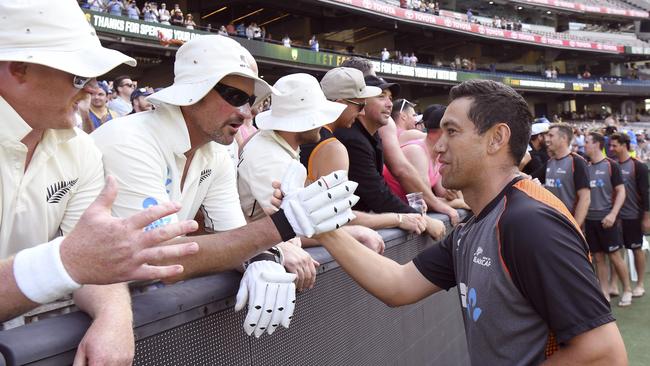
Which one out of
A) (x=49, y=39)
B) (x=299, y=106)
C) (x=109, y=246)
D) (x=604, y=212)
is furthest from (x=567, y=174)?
(x=109, y=246)

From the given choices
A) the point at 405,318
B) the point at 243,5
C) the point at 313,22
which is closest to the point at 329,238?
the point at 405,318

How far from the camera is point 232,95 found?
232cm

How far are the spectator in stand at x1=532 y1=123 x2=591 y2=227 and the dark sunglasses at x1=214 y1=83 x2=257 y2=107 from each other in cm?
580

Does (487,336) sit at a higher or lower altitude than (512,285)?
lower

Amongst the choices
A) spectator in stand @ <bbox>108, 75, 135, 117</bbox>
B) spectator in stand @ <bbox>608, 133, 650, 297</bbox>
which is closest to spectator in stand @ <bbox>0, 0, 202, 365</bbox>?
spectator in stand @ <bbox>108, 75, 135, 117</bbox>

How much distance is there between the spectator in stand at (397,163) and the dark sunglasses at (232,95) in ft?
6.67

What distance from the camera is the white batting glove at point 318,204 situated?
1.93 metres

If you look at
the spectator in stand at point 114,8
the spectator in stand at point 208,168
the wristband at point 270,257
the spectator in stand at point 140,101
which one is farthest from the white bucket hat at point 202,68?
the spectator in stand at point 114,8

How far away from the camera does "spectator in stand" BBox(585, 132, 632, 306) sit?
742cm

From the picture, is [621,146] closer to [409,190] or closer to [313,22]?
[409,190]

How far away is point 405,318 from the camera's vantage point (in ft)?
11.1

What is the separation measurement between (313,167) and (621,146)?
6.84 meters

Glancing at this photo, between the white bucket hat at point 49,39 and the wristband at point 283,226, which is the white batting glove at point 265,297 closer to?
the wristband at point 283,226

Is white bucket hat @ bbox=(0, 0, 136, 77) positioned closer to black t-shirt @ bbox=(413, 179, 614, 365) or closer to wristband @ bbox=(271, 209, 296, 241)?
wristband @ bbox=(271, 209, 296, 241)
